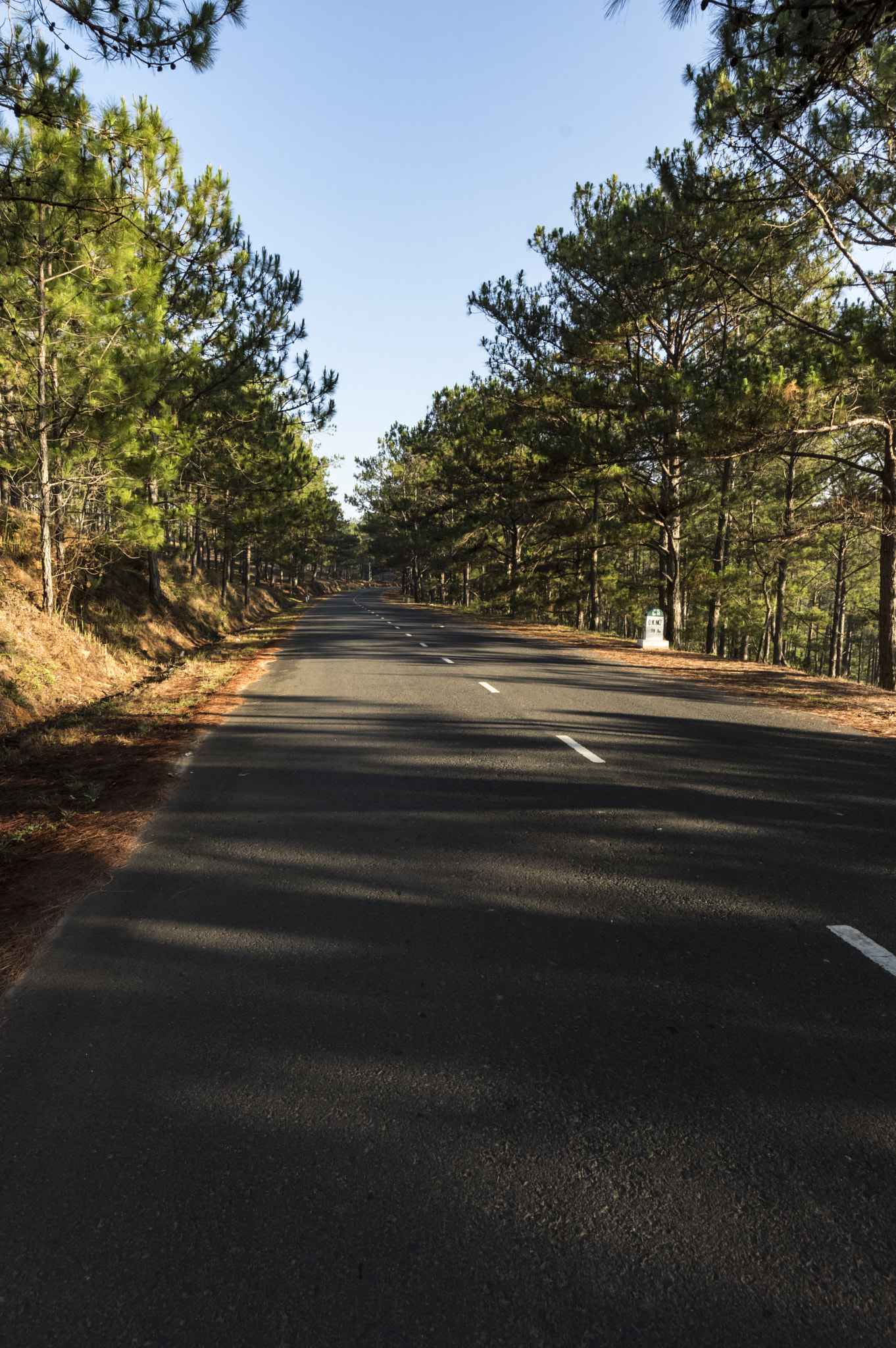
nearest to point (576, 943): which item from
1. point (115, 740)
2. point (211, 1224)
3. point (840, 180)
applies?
point (211, 1224)

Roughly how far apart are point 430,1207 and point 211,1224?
620mm

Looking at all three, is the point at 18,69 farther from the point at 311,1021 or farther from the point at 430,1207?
the point at 430,1207

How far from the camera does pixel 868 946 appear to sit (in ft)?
12.5

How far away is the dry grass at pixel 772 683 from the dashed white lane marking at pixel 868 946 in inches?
248

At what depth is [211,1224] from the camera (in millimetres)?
2264

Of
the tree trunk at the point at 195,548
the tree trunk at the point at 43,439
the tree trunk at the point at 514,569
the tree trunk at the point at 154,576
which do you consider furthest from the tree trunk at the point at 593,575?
the tree trunk at the point at 43,439

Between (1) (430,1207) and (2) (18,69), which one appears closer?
(1) (430,1207)

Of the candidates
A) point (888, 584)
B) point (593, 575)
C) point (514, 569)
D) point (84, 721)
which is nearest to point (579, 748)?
point (84, 721)

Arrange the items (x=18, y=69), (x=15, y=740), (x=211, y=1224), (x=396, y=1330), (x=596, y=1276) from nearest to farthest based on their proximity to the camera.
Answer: (x=396, y=1330) → (x=596, y=1276) → (x=211, y=1224) → (x=18, y=69) → (x=15, y=740)

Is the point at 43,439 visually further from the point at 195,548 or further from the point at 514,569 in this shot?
the point at 514,569

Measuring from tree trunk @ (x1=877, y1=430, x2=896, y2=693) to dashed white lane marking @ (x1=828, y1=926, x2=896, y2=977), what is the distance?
41.7 ft

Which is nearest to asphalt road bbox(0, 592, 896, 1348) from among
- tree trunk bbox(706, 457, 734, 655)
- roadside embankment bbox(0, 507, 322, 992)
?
roadside embankment bbox(0, 507, 322, 992)

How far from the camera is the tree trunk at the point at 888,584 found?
584 inches

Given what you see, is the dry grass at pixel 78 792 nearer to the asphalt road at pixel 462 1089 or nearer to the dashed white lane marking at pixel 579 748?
the asphalt road at pixel 462 1089
